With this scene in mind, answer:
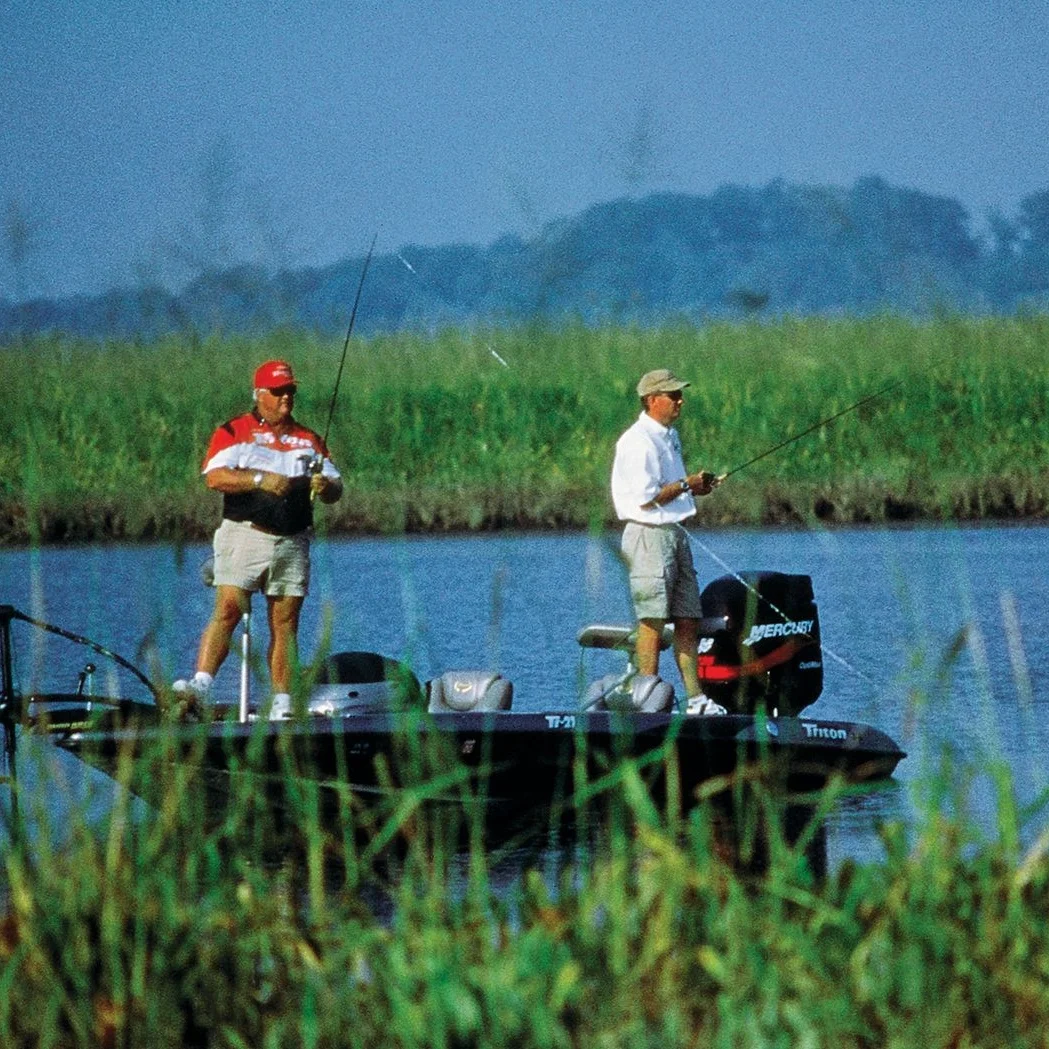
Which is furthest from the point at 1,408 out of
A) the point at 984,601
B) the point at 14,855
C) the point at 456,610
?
the point at 14,855

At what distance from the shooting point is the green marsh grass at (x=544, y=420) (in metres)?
23.8

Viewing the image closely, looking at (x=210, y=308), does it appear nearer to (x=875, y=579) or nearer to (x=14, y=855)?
(x=875, y=579)

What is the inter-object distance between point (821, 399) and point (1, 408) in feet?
28.9

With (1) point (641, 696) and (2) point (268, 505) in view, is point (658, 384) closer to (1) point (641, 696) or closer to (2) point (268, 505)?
(1) point (641, 696)

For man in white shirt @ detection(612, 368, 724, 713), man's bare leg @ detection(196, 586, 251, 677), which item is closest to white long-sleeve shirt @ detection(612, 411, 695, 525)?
man in white shirt @ detection(612, 368, 724, 713)

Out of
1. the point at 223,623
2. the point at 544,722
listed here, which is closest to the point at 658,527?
the point at 544,722

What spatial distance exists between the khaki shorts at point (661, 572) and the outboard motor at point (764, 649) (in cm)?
14

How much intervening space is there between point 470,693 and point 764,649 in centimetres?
114

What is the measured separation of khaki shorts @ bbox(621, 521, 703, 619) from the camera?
9508mm

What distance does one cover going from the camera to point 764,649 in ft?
31.5

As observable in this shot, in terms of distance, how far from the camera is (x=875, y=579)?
19.3 meters

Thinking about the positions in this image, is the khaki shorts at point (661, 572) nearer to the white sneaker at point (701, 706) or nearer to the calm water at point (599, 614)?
the calm water at point (599, 614)

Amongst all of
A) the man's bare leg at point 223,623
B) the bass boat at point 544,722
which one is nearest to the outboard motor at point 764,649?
the bass boat at point 544,722

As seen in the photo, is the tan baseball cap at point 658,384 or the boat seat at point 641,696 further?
the tan baseball cap at point 658,384
